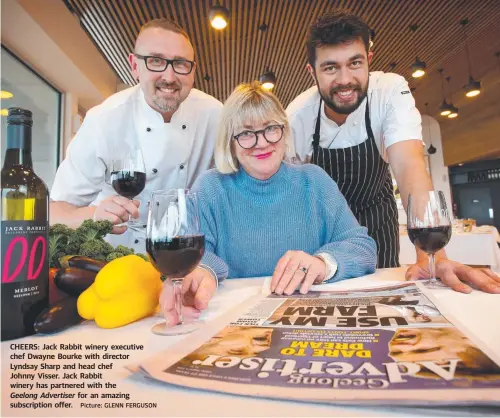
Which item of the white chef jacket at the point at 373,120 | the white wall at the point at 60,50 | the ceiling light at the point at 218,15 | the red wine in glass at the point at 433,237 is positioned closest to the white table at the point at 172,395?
the red wine in glass at the point at 433,237

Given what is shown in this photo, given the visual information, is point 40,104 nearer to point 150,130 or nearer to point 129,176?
point 150,130

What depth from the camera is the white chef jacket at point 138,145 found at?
151 centimetres

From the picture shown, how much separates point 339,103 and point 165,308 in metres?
1.23

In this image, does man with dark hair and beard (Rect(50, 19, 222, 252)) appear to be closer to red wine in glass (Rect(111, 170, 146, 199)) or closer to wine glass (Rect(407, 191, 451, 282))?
red wine in glass (Rect(111, 170, 146, 199))

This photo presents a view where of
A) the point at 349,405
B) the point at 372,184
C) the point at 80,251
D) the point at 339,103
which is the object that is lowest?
the point at 349,405

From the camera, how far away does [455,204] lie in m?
11.0

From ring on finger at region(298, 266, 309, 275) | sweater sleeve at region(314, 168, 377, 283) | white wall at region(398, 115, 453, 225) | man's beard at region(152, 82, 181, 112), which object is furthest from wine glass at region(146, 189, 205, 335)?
white wall at region(398, 115, 453, 225)

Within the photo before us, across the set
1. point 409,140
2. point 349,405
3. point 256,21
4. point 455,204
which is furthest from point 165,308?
point 455,204

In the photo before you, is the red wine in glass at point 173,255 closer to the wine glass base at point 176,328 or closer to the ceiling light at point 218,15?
the wine glass base at point 176,328

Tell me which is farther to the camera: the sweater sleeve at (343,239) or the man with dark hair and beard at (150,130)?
the man with dark hair and beard at (150,130)

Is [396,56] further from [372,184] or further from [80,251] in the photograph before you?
[80,251]

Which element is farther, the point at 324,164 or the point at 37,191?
the point at 324,164

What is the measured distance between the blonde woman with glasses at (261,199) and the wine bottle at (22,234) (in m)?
0.57

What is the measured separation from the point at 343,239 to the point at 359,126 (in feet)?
2.40
